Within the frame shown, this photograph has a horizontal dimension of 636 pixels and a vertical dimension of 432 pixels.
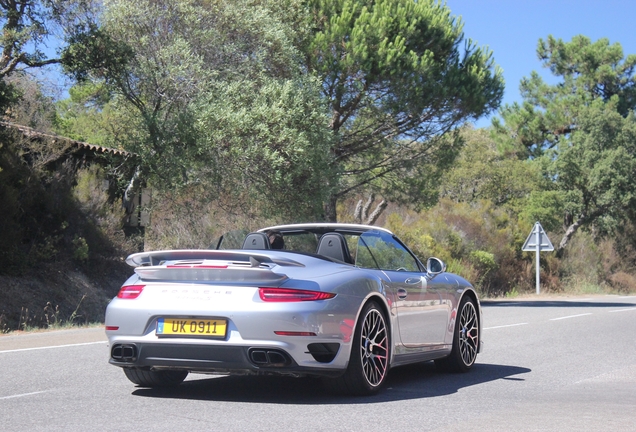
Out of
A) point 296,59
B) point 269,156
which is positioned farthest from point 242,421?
point 296,59

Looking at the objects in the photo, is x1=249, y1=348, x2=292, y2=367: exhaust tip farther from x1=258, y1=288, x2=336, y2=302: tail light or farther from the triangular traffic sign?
the triangular traffic sign

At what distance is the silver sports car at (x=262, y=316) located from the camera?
21.0ft

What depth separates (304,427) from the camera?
18.6 ft

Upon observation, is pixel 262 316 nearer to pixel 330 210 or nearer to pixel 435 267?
pixel 435 267

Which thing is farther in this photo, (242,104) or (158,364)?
(242,104)

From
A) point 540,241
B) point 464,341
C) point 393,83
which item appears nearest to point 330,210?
point 393,83

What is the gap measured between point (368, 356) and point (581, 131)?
45.6m

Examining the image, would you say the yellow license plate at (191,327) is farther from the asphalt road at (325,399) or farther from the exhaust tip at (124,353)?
the asphalt road at (325,399)

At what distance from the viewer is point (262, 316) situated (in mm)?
6363

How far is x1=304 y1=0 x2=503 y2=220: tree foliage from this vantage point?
2550 centimetres

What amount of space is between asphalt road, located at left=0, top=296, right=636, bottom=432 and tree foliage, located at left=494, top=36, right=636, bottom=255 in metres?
35.8

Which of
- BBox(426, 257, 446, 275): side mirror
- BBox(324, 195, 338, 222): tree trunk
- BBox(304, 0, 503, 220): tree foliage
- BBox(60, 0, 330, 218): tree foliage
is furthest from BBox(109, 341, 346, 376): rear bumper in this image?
BBox(324, 195, 338, 222): tree trunk

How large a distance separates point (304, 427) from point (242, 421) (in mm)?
475

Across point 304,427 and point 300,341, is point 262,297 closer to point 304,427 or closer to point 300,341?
point 300,341
